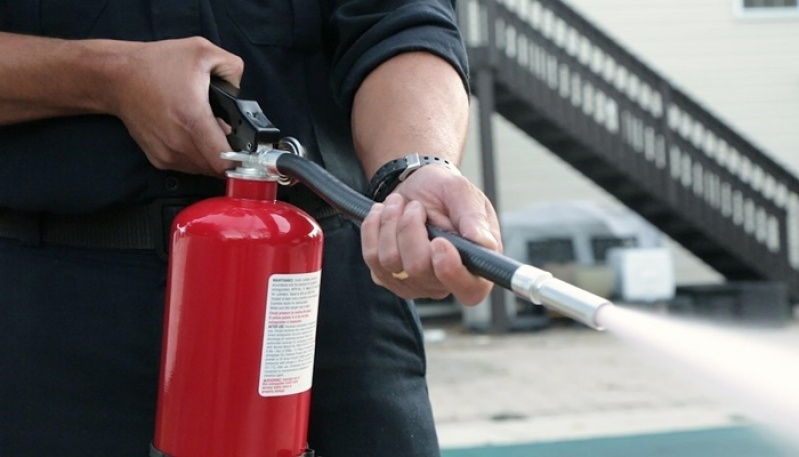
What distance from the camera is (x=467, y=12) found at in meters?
12.2

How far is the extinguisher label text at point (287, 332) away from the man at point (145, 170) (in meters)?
0.28

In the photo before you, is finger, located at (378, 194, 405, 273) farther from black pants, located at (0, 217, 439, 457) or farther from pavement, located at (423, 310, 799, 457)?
pavement, located at (423, 310, 799, 457)

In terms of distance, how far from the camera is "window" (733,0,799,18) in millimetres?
15086

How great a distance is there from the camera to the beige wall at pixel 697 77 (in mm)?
14797

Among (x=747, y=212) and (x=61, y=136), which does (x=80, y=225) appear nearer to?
(x=61, y=136)

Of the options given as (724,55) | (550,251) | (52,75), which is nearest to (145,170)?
(52,75)

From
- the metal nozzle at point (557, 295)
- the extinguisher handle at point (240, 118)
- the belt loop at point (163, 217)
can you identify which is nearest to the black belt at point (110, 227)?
the belt loop at point (163, 217)

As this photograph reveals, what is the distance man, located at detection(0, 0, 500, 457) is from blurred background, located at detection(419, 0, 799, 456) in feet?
24.3

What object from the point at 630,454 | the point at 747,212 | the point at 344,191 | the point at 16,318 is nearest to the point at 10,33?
the point at 16,318

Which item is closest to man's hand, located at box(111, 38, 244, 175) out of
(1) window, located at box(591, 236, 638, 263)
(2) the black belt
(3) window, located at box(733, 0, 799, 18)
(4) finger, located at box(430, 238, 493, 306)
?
(2) the black belt

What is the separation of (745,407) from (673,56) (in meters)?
14.7

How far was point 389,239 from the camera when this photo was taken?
1.21 m

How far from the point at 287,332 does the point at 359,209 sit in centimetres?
17

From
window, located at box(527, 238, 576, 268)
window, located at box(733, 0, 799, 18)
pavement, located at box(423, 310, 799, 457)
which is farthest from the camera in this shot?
window, located at box(733, 0, 799, 18)
